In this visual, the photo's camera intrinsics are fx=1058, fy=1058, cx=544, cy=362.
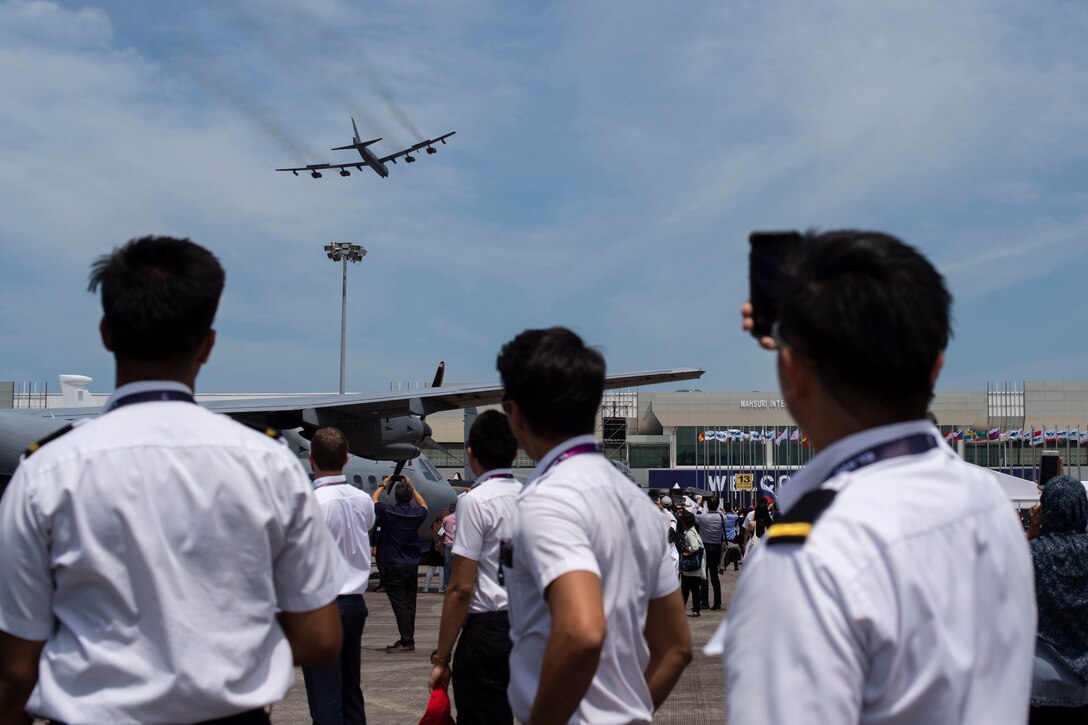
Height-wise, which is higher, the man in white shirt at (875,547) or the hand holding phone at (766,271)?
the hand holding phone at (766,271)

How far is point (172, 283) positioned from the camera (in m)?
2.69

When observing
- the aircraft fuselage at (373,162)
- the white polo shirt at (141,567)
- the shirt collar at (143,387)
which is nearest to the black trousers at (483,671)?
the white polo shirt at (141,567)

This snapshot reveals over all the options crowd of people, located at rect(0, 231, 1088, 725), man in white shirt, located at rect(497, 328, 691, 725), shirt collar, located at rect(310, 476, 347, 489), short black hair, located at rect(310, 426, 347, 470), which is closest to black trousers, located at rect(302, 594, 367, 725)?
shirt collar, located at rect(310, 476, 347, 489)

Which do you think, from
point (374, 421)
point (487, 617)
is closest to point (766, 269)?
point (487, 617)

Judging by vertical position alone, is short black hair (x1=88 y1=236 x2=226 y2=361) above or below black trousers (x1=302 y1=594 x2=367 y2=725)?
above

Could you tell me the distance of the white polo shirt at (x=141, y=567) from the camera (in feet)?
8.00

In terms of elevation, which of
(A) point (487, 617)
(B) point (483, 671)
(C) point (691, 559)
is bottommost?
(C) point (691, 559)

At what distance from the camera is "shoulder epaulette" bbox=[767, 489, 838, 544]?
159 cm

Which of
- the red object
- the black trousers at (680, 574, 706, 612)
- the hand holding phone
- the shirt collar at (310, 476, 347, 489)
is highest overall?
the hand holding phone

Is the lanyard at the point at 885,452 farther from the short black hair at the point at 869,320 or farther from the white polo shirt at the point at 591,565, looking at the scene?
the white polo shirt at the point at 591,565

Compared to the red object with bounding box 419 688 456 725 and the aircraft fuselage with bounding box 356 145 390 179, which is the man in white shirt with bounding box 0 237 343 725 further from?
the aircraft fuselage with bounding box 356 145 390 179

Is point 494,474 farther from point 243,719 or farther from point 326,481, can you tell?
point 243,719

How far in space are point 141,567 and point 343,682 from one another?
4.61m

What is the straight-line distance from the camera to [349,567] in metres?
6.40
